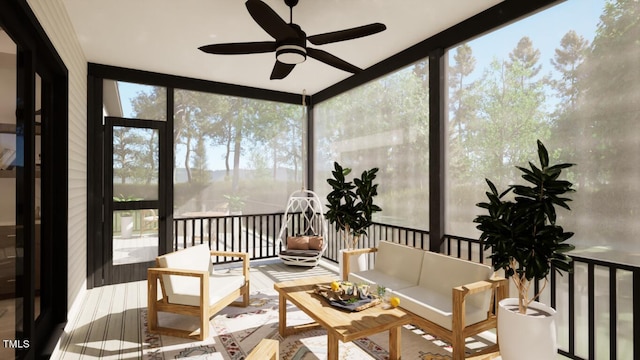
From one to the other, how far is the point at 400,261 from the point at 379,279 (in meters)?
0.32

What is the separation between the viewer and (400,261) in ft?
12.7

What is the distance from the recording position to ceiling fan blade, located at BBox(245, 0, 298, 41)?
2.18 metres

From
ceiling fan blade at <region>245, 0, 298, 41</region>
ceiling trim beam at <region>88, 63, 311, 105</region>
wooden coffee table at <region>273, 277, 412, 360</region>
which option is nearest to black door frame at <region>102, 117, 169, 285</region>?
ceiling trim beam at <region>88, 63, 311, 105</region>

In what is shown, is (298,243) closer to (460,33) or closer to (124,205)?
(124,205)

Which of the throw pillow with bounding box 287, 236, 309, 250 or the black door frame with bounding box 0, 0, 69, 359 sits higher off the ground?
the black door frame with bounding box 0, 0, 69, 359

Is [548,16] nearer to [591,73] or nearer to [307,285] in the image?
[591,73]

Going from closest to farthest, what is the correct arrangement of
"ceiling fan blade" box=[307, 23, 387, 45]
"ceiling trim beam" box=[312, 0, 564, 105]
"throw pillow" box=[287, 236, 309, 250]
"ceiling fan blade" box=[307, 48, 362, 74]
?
1. "ceiling fan blade" box=[307, 23, 387, 45]
2. "ceiling fan blade" box=[307, 48, 362, 74]
3. "ceiling trim beam" box=[312, 0, 564, 105]
4. "throw pillow" box=[287, 236, 309, 250]

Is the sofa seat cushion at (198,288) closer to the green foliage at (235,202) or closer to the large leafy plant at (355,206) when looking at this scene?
the large leafy plant at (355,206)

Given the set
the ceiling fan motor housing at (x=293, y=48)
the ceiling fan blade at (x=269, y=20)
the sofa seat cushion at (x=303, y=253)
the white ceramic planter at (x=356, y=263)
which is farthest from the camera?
the sofa seat cushion at (x=303, y=253)

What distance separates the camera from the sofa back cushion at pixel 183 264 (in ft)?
10.6

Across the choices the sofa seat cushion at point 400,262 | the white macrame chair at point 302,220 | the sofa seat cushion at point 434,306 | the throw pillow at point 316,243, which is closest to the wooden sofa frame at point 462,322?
the sofa seat cushion at point 434,306

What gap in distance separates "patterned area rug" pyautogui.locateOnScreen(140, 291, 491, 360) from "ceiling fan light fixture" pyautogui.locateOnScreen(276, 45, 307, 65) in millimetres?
2409

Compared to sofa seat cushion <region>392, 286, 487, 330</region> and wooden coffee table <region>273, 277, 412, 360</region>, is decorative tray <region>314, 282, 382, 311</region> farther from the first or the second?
sofa seat cushion <region>392, 286, 487, 330</region>

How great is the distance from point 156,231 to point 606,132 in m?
5.40
